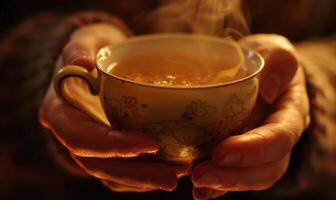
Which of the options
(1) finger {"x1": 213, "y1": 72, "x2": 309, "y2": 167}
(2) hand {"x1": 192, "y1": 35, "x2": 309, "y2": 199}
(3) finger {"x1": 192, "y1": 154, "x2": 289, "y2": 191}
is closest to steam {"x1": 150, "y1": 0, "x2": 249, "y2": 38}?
(2) hand {"x1": 192, "y1": 35, "x2": 309, "y2": 199}

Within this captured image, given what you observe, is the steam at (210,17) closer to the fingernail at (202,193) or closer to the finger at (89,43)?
the finger at (89,43)

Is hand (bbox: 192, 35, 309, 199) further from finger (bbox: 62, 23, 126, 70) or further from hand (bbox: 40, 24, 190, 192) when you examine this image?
finger (bbox: 62, 23, 126, 70)

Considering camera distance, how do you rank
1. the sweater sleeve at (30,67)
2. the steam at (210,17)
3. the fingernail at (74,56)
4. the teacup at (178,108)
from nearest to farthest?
the teacup at (178,108) < the fingernail at (74,56) < the steam at (210,17) < the sweater sleeve at (30,67)

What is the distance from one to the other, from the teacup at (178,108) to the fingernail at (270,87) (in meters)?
0.10

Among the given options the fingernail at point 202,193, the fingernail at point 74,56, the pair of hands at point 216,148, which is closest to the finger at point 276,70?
the pair of hands at point 216,148

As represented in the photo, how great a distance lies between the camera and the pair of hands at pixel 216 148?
0.54 metres

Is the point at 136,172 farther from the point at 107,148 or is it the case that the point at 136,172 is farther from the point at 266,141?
the point at 266,141

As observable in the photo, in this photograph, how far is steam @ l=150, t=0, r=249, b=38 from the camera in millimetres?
853

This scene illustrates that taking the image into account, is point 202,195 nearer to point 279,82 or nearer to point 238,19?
point 279,82

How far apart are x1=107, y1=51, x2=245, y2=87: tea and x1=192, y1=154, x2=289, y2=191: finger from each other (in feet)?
0.41

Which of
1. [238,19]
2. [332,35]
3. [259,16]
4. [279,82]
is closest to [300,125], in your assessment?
[279,82]

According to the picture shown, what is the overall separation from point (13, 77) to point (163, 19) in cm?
48

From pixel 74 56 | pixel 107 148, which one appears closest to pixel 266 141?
pixel 107 148

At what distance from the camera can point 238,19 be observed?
879 millimetres
